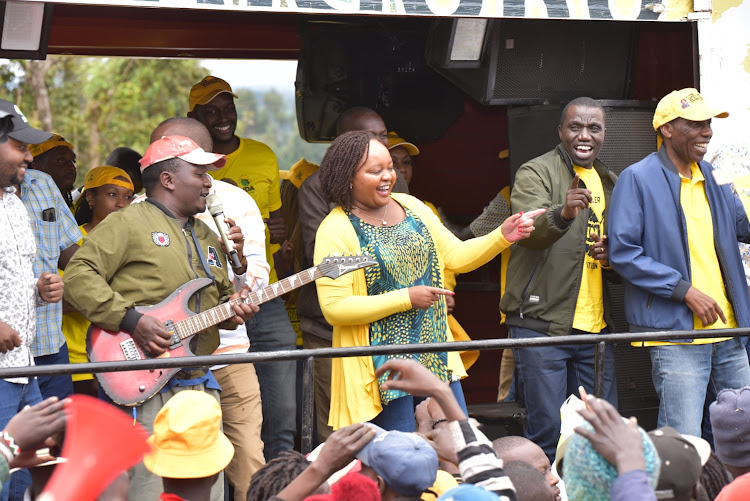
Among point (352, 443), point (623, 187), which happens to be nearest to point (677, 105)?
point (623, 187)

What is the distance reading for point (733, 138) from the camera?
5688 mm

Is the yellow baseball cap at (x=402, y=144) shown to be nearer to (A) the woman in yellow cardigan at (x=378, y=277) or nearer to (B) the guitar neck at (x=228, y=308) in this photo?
(A) the woman in yellow cardigan at (x=378, y=277)

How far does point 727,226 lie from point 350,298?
1946 millimetres

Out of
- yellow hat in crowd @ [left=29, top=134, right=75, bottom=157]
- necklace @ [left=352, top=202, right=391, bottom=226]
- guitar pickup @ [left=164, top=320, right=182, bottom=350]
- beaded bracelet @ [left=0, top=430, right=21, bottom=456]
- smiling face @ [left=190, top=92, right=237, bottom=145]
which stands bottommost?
guitar pickup @ [left=164, top=320, right=182, bottom=350]

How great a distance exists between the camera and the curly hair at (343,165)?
16.0ft

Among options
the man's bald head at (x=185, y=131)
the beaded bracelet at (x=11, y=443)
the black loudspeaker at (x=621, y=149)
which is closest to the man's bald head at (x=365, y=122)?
the black loudspeaker at (x=621, y=149)

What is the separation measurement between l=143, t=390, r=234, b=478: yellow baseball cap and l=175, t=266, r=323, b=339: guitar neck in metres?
1.19

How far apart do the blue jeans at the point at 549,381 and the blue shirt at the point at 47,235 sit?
2.32 metres

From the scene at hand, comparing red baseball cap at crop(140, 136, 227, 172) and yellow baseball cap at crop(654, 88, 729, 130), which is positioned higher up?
yellow baseball cap at crop(654, 88, 729, 130)

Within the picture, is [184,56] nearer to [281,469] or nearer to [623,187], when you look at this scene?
[623,187]

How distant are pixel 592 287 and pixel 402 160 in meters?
1.63

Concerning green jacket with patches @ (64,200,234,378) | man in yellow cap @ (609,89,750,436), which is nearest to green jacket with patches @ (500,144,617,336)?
man in yellow cap @ (609,89,750,436)

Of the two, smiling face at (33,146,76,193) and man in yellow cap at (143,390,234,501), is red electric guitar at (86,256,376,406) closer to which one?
man in yellow cap at (143,390,234,501)

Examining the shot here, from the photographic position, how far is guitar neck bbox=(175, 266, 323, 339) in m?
4.62
